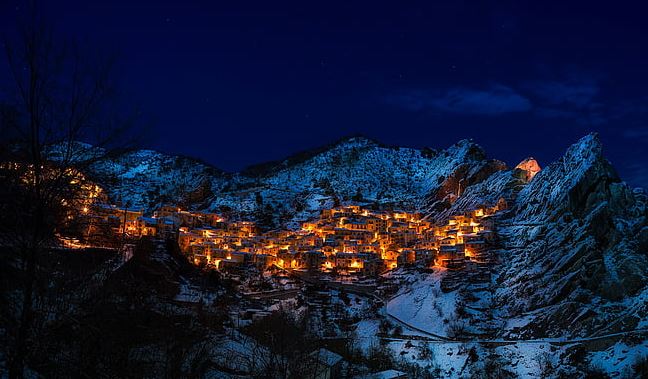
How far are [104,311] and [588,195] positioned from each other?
57.8 meters

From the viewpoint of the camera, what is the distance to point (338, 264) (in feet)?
228

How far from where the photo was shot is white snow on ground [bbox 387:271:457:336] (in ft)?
161

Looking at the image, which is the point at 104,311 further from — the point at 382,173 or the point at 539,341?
the point at 382,173

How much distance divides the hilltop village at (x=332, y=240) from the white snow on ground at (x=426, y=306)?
5.75m

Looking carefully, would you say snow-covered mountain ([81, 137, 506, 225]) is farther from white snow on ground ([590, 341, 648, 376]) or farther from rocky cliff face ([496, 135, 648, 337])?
white snow on ground ([590, 341, 648, 376])

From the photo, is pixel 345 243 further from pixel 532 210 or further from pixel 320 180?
pixel 320 180

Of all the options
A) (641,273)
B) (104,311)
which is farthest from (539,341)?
(104,311)

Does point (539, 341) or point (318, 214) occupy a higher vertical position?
point (318, 214)

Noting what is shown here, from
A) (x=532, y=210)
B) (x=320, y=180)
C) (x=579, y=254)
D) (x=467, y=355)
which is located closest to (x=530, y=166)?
(x=532, y=210)

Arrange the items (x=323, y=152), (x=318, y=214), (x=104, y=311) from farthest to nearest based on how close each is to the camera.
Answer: (x=323, y=152)
(x=318, y=214)
(x=104, y=311)

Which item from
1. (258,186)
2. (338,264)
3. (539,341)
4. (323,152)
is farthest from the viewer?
(323,152)

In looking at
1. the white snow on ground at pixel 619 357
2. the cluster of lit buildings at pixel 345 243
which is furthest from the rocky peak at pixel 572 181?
the white snow on ground at pixel 619 357

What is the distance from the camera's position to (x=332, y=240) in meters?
75.8

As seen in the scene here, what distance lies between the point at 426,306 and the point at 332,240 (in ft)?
85.2
